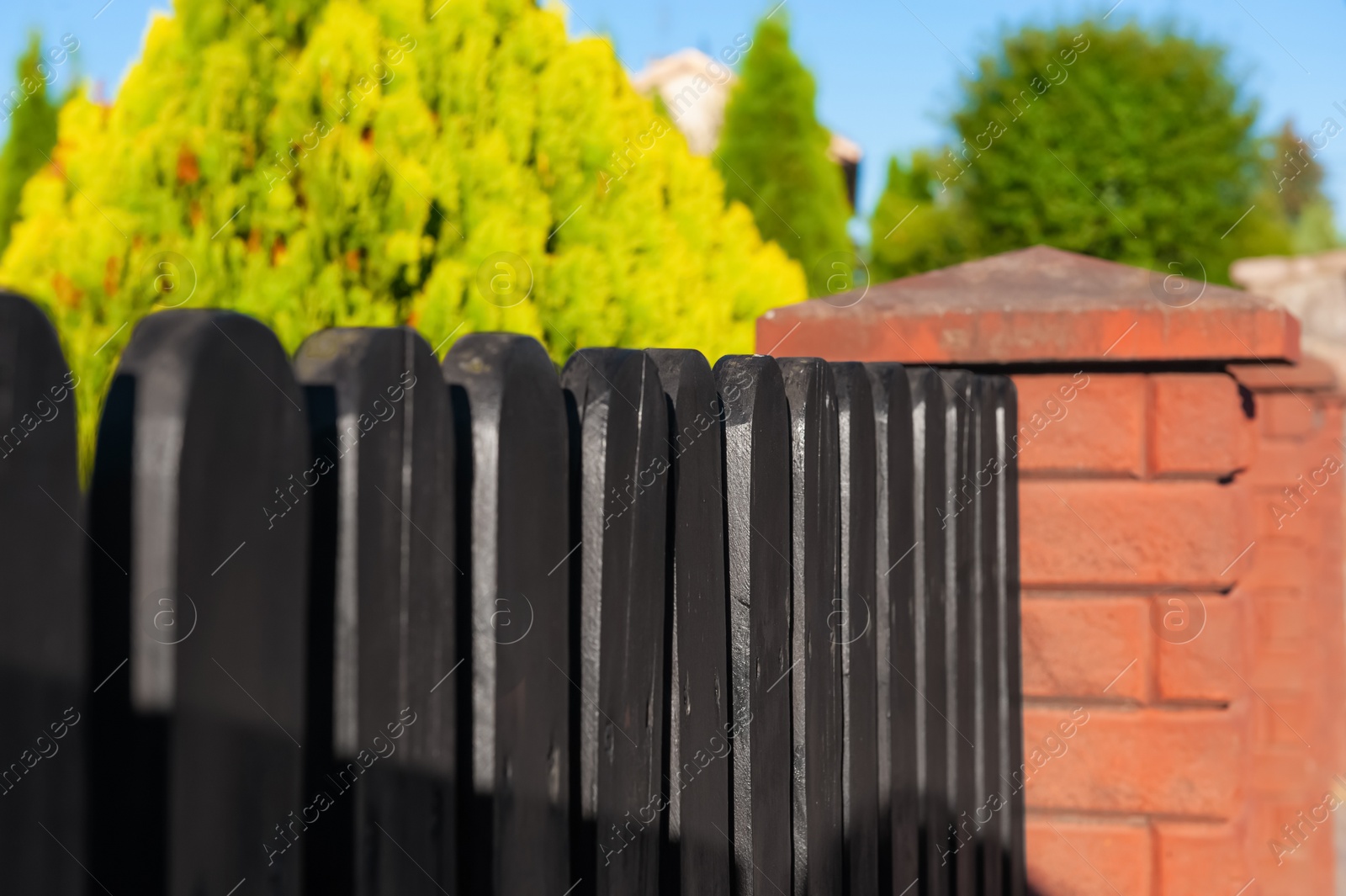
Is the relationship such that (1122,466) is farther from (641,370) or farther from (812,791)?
(641,370)

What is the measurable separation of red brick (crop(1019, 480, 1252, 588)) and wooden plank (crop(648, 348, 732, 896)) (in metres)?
1.39

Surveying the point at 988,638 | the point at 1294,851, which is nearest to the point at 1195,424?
the point at 988,638

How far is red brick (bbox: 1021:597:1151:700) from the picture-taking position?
8.07ft

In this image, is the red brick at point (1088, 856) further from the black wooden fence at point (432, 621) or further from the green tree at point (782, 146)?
the green tree at point (782, 146)

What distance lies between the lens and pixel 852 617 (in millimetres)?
1624

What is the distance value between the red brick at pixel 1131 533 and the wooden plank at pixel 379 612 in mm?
1883

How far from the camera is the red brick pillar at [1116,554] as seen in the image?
94.0 inches

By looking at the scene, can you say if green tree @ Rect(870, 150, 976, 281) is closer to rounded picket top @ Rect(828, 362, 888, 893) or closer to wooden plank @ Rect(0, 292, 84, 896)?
rounded picket top @ Rect(828, 362, 888, 893)

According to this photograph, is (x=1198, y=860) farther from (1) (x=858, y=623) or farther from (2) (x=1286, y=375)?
(2) (x=1286, y=375)

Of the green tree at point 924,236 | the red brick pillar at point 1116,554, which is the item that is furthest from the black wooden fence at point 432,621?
the green tree at point 924,236

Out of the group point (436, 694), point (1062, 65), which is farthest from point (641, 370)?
point (1062, 65)

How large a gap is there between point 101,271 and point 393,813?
14.0 feet

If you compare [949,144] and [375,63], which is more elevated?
[949,144]

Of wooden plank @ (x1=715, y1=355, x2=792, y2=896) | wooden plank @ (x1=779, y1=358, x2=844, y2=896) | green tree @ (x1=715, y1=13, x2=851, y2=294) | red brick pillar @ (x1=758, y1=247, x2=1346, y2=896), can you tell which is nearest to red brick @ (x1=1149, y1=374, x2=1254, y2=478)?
red brick pillar @ (x1=758, y1=247, x2=1346, y2=896)
